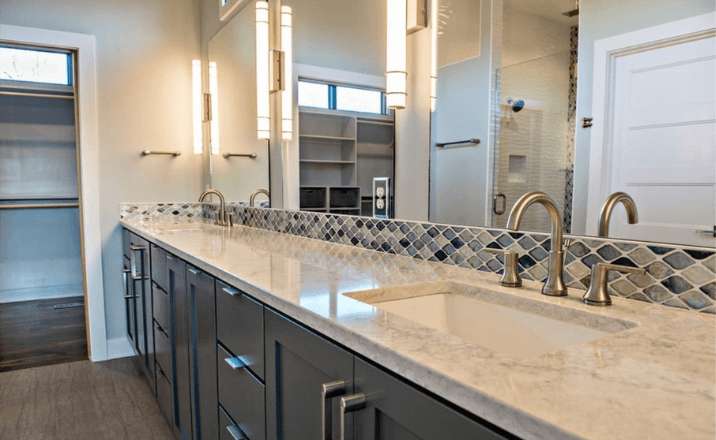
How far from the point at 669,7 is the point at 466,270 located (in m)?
0.74

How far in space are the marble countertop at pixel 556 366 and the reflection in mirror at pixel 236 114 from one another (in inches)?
72.8

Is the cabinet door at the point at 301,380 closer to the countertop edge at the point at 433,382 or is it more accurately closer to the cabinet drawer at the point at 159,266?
the countertop edge at the point at 433,382

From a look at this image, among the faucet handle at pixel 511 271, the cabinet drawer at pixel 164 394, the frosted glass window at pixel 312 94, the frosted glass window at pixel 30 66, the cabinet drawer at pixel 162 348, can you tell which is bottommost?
the cabinet drawer at pixel 164 394

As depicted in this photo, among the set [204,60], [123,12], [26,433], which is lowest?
[26,433]

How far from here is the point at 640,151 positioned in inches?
38.0

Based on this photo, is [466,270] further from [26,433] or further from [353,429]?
[26,433]

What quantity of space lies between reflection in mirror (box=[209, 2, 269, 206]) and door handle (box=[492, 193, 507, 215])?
5.61 ft

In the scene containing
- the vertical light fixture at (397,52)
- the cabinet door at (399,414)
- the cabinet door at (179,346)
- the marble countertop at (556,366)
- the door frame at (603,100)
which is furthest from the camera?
the cabinet door at (179,346)

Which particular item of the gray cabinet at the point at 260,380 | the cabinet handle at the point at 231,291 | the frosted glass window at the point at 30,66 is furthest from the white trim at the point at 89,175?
the cabinet handle at the point at 231,291

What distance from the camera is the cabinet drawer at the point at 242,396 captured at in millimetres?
1198

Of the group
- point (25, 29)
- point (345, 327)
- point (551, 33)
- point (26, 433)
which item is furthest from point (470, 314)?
point (25, 29)

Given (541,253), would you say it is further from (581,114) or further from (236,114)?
(236,114)

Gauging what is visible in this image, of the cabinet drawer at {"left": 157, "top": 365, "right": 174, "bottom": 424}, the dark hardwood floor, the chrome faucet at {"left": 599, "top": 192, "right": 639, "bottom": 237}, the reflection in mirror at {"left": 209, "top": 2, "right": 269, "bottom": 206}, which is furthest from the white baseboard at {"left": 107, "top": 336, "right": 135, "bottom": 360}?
the chrome faucet at {"left": 599, "top": 192, "right": 639, "bottom": 237}

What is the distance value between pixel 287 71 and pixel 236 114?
759mm
